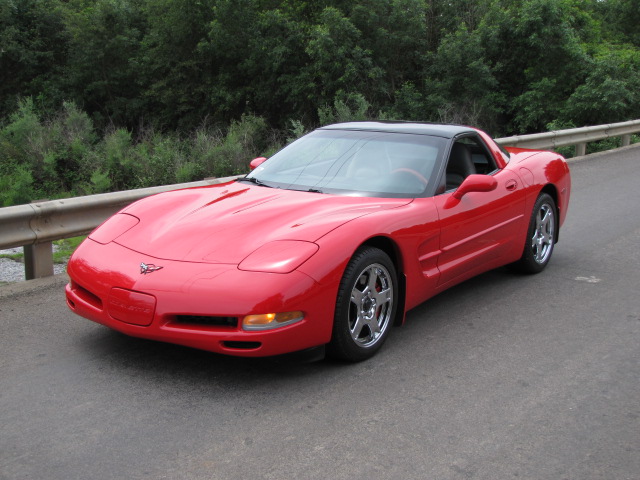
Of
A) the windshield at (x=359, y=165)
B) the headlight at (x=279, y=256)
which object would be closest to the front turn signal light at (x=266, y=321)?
the headlight at (x=279, y=256)

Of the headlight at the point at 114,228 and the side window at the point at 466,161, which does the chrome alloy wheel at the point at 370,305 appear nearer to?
the side window at the point at 466,161

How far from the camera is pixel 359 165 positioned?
5.26m

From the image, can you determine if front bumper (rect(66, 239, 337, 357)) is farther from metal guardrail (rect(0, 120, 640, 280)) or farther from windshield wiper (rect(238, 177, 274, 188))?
metal guardrail (rect(0, 120, 640, 280))

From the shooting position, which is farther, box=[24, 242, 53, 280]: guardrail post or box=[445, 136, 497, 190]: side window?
box=[24, 242, 53, 280]: guardrail post

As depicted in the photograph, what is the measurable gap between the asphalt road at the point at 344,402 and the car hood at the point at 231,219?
64cm

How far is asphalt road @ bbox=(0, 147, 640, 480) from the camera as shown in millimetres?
3186

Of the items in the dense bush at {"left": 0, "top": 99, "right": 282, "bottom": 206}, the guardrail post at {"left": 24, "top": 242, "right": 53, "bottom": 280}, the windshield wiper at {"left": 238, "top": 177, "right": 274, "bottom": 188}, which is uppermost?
the windshield wiper at {"left": 238, "top": 177, "right": 274, "bottom": 188}

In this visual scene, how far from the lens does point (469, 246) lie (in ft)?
17.3

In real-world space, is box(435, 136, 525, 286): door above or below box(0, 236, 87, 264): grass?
above

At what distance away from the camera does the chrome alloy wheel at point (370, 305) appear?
425cm

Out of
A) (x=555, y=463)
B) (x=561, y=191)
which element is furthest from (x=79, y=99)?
(x=555, y=463)

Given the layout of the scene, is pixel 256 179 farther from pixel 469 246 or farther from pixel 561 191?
pixel 561 191

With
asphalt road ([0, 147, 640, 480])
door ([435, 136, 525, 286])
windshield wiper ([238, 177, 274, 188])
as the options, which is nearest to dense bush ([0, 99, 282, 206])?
windshield wiper ([238, 177, 274, 188])

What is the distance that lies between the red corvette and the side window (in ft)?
0.04
